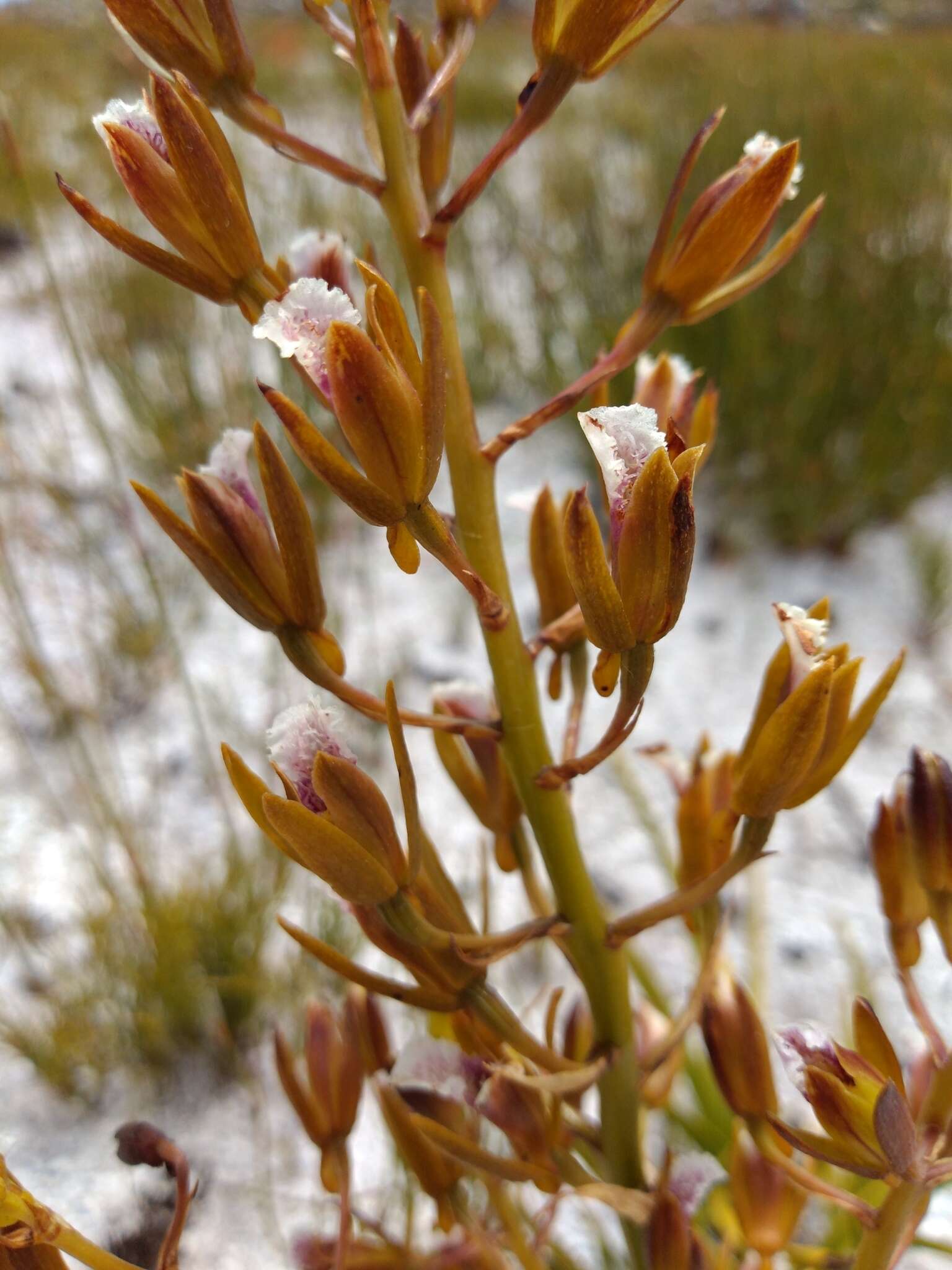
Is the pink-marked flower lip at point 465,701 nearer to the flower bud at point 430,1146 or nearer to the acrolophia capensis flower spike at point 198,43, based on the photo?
the flower bud at point 430,1146

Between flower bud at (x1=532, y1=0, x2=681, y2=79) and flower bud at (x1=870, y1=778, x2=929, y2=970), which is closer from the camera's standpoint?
flower bud at (x1=532, y1=0, x2=681, y2=79)

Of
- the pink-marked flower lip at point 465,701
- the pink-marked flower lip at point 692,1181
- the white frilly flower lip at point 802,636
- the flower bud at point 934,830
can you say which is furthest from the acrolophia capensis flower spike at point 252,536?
the pink-marked flower lip at point 692,1181

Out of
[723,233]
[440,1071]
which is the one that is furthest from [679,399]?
[440,1071]

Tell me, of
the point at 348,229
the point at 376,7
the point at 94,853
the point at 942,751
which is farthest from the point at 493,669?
the point at 348,229

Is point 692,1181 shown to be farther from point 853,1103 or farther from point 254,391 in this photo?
point 254,391

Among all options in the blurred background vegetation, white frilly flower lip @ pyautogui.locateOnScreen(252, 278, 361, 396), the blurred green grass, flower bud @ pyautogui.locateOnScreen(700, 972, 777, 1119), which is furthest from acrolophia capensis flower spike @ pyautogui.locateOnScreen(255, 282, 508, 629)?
the blurred green grass

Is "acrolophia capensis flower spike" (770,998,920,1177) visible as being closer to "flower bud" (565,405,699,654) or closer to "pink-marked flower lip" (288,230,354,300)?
"flower bud" (565,405,699,654)

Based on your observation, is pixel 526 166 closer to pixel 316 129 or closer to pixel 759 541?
pixel 316 129
